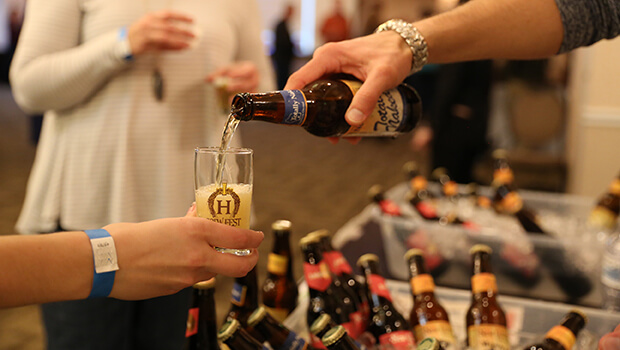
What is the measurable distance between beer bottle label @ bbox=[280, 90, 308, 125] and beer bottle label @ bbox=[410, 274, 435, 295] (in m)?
0.52

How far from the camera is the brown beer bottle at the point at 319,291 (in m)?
1.16

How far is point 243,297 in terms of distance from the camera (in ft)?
3.82

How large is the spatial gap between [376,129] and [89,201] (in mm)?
909

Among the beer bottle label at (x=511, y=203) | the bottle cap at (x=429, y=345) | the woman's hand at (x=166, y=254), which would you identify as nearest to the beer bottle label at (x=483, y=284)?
the bottle cap at (x=429, y=345)

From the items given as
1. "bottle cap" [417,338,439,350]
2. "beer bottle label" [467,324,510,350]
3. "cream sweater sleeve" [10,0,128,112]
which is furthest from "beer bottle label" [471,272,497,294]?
"cream sweater sleeve" [10,0,128,112]

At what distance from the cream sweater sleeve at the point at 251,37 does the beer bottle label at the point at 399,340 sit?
1.06m

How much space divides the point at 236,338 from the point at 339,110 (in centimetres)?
46

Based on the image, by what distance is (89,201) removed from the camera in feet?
4.81

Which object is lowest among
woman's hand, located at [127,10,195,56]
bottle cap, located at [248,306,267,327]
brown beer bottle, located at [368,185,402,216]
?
bottle cap, located at [248,306,267,327]

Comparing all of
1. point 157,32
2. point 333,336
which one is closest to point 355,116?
point 333,336

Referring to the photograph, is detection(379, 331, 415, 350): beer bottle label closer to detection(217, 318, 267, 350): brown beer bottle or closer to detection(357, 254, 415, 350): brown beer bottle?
detection(357, 254, 415, 350): brown beer bottle

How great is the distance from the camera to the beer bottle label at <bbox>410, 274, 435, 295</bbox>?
3.88 feet

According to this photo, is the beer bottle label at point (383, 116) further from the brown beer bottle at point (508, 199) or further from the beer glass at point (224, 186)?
the brown beer bottle at point (508, 199)

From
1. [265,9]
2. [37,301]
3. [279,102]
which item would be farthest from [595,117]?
[265,9]
